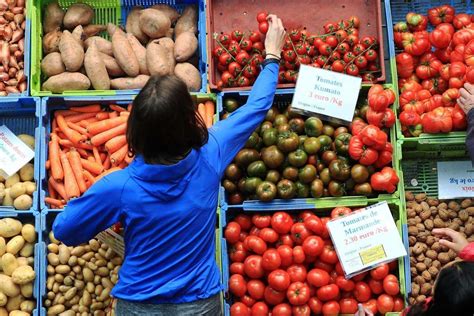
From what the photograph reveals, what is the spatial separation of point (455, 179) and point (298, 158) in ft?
3.38

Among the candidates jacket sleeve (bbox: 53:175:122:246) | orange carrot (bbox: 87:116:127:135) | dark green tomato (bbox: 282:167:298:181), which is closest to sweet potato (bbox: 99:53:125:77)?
orange carrot (bbox: 87:116:127:135)

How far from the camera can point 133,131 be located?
6.57 feet

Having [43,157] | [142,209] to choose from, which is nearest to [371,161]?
[142,209]

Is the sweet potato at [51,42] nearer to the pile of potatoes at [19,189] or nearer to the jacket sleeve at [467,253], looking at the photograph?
the pile of potatoes at [19,189]

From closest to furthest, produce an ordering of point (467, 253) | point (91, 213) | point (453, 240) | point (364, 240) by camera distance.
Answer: point (91, 213) → point (467, 253) → point (453, 240) → point (364, 240)

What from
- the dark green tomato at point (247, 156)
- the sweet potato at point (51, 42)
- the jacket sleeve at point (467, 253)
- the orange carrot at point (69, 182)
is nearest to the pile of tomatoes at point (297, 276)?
the dark green tomato at point (247, 156)

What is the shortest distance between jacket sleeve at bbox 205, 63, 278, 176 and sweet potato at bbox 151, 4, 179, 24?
138 centimetres

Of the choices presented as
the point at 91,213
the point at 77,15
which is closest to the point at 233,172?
the point at 91,213

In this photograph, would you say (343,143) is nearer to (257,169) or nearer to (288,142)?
(288,142)

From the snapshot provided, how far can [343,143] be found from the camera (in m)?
3.38

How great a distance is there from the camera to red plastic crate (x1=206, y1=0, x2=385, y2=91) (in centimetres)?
374

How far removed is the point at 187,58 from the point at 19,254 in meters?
1.59

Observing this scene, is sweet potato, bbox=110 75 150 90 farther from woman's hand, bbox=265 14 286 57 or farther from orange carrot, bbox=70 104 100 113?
woman's hand, bbox=265 14 286 57

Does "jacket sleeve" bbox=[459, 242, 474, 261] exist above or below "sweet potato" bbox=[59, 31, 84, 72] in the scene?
below
